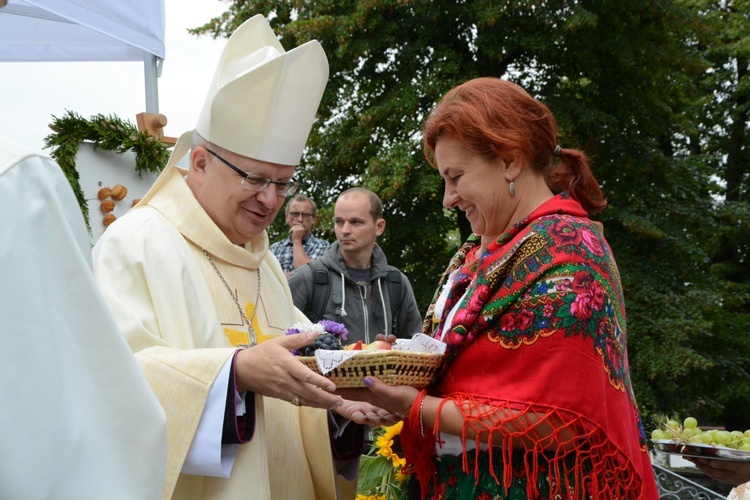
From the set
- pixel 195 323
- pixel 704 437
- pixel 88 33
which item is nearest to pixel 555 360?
Answer: pixel 195 323

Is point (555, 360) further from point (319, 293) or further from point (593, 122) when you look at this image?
point (593, 122)

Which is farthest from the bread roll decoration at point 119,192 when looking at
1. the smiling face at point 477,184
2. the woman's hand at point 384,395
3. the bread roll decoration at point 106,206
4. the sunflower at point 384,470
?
the woman's hand at point 384,395

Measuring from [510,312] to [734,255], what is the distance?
46.9ft

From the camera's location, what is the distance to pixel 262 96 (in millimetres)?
3207

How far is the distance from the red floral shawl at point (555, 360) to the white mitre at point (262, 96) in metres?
0.99

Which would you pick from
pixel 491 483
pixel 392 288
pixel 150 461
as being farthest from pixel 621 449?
pixel 392 288

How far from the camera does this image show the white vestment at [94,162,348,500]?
2.49 m

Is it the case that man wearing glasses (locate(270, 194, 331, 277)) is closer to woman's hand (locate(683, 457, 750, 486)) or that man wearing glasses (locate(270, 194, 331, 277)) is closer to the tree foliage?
woman's hand (locate(683, 457, 750, 486))

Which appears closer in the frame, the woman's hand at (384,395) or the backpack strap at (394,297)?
the woman's hand at (384,395)

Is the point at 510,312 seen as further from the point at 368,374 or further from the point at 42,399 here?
the point at 42,399

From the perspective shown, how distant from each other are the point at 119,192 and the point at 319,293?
2137mm

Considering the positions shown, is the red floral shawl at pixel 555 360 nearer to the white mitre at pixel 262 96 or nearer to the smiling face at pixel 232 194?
the smiling face at pixel 232 194

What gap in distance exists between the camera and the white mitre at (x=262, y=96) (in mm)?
3072

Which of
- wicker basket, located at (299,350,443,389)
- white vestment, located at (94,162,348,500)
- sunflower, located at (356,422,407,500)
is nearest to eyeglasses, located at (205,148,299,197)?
white vestment, located at (94,162,348,500)
